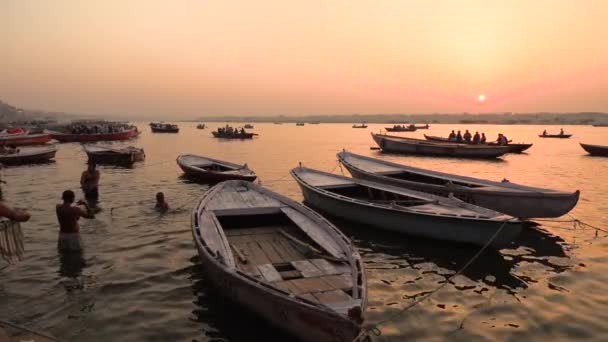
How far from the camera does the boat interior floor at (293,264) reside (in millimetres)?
7320

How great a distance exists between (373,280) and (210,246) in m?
4.71

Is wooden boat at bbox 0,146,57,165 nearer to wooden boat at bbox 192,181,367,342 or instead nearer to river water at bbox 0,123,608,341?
river water at bbox 0,123,608,341

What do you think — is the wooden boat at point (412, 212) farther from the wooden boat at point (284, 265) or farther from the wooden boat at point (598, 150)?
the wooden boat at point (598, 150)

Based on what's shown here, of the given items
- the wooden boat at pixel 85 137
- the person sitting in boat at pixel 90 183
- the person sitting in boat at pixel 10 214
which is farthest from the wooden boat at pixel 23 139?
the person sitting in boat at pixel 10 214

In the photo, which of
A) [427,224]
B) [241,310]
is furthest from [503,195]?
[241,310]

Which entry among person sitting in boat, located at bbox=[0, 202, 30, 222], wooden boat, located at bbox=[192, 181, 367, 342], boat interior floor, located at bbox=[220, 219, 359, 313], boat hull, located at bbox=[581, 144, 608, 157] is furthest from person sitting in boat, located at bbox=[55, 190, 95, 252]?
boat hull, located at bbox=[581, 144, 608, 157]

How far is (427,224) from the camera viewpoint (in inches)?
532

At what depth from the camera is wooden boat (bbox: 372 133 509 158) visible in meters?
45.1

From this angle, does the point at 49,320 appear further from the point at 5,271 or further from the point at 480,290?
the point at 480,290

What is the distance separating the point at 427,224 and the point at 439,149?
36957 millimetres

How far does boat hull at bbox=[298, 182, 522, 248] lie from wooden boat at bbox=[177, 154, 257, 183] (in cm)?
830

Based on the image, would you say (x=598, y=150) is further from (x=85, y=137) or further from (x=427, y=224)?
(x=85, y=137)

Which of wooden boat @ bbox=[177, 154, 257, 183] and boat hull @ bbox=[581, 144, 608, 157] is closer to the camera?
wooden boat @ bbox=[177, 154, 257, 183]

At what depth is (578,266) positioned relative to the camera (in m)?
12.3
